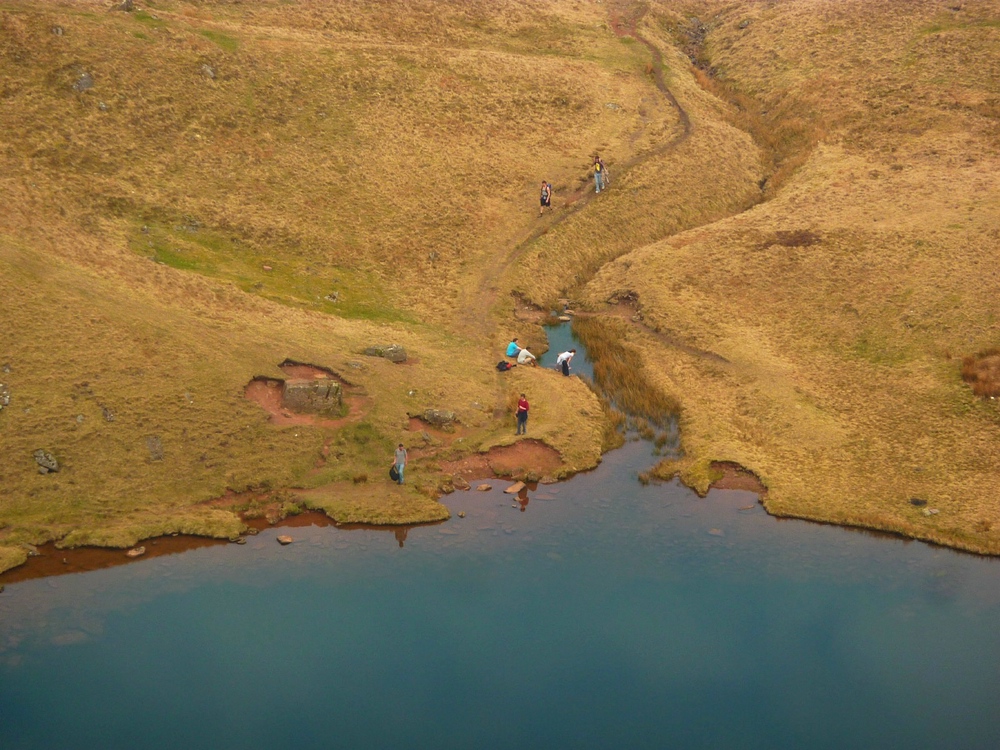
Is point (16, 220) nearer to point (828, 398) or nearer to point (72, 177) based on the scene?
point (72, 177)

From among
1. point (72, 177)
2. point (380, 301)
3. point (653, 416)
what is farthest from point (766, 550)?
point (72, 177)

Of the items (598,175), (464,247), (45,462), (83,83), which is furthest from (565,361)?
(83,83)

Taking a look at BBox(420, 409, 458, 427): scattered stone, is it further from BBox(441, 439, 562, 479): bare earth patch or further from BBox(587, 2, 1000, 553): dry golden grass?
BBox(587, 2, 1000, 553): dry golden grass

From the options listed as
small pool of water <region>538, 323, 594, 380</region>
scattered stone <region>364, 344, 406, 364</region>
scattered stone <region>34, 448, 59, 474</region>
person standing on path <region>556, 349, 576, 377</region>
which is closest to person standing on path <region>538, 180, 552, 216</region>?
small pool of water <region>538, 323, 594, 380</region>

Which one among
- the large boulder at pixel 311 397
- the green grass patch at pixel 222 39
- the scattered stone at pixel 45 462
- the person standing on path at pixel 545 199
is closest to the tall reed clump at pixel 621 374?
the person standing on path at pixel 545 199

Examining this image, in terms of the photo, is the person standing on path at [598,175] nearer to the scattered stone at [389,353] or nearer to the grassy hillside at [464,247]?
the grassy hillside at [464,247]

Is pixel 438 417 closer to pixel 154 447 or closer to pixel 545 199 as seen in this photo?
pixel 154 447
